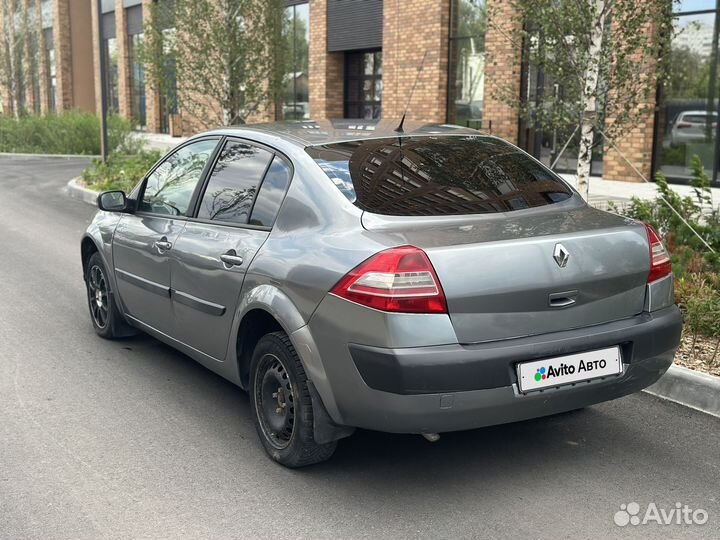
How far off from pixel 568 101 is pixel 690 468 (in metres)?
5.61

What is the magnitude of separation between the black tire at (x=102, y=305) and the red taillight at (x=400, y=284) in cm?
295

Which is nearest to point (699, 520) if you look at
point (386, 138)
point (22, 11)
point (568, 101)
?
point (386, 138)

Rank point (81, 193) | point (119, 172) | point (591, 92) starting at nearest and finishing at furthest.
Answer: point (591, 92) → point (81, 193) → point (119, 172)

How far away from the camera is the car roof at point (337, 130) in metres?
4.50

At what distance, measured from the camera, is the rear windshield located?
13.0 feet

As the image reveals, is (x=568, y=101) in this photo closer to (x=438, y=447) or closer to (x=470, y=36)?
(x=438, y=447)

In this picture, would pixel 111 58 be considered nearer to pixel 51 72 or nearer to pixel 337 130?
pixel 51 72

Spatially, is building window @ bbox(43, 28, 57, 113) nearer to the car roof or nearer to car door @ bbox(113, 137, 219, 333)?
car door @ bbox(113, 137, 219, 333)

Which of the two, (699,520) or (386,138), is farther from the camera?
(386,138)

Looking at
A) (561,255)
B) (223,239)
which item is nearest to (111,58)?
(223,239)

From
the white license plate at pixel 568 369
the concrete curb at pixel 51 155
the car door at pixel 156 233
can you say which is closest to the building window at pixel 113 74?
the concrete curb at pixel 51 155

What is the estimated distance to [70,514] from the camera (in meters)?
3.58

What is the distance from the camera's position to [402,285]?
3.46 metres

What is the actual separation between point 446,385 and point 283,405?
926 mm
